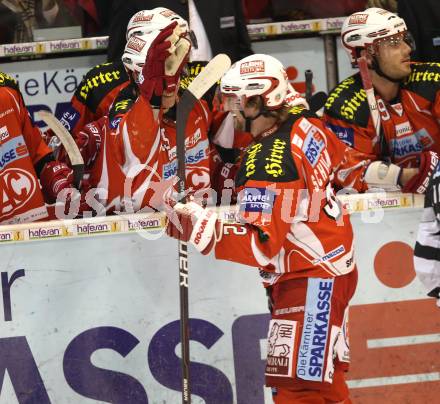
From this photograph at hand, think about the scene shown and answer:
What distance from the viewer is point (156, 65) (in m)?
4.74

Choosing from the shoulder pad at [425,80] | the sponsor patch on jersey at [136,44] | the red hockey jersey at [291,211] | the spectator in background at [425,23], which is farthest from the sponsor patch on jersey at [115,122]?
the spectator in background at [425,23]

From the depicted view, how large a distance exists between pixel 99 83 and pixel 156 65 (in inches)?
40.6

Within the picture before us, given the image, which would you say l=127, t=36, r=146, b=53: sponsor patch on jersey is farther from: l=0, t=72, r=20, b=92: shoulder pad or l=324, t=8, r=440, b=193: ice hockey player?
l=324, t=8, r=440, b=193: ice hockey player

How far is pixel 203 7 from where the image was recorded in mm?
6047

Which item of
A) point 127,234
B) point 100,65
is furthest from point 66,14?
point 127,234

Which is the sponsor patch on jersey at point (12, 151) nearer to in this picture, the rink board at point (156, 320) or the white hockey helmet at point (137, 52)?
the rink board at point (156, 320)

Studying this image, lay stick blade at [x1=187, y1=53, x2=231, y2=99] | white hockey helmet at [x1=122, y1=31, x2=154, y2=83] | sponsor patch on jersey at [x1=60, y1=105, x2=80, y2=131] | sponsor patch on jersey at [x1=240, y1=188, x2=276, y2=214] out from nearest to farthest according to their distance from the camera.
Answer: sponsor patch on jersey at [x1=240, y1=188, x2=276, y2=214]
stick blade at [x1=187, y1=53, x2=231, y2=99]
white hockey helmet at [x1=122, y1=31, x2=154, y2=83]
sponsor patch on jersey at [x1=60, y1=105, x2=80, y2=131]

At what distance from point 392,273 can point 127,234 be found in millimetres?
1186

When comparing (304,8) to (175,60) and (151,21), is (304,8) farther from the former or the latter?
(175,60)

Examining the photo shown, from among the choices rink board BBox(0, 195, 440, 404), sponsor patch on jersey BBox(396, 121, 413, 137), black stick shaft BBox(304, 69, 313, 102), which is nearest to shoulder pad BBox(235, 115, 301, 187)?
rink board BBox(0, 195, 440, 404)

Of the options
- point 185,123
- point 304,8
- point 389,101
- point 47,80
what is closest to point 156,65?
point 185,123

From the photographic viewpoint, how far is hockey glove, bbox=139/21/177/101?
463 centimetres

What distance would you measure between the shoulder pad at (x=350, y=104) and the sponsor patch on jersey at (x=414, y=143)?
0.21m

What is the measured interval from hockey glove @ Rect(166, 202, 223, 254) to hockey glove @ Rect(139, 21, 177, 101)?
2.36 ft
